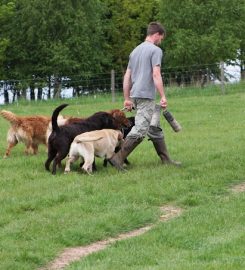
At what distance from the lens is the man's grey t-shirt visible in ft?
33.1

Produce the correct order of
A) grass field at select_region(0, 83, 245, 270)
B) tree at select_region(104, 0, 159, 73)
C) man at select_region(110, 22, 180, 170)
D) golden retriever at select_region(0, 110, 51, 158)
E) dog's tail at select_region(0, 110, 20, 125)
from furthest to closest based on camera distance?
tree at select_region(104, 0, 159, 73) < golden retriever at select_region(0, 110, 51, 158) < dog's tail at select_region(0, 110, 20, 125) < man at select_region(110, 22, 180, 170) < grass field at select_region(0, 83, 245, 270)

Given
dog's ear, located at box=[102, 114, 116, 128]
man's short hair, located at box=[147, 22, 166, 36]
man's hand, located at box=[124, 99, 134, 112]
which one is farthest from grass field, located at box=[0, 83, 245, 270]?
man's short hair, located at box=[147, 22, 166, 36]

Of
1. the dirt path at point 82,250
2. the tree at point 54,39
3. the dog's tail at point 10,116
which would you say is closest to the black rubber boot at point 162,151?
the dog's tail at point 10,116

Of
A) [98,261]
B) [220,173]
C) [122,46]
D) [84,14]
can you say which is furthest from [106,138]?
[122,46]

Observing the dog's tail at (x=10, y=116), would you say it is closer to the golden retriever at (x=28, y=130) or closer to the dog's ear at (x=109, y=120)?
the golden retriever at (x=28, y=130)

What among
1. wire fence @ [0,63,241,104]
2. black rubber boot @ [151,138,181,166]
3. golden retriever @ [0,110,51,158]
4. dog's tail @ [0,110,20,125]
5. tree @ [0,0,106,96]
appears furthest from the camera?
tree @ [0,0,106,96]

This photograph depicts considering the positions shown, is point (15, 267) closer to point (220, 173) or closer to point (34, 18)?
point (220, 173)

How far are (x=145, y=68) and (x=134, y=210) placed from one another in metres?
2.98

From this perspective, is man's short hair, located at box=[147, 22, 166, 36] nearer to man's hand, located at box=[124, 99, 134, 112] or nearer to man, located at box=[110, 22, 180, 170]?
man, located at box=[110, 22, 180, 170]

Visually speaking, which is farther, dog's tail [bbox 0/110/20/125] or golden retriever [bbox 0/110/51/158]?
golden retriever [bbox 0/110/51/158]

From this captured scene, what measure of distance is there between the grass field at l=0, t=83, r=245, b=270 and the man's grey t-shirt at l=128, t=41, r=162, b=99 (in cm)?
129

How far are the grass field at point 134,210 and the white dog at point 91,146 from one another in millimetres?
262

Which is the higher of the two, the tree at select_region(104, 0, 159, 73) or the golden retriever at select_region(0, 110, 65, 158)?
the tree at select_region(104, 0, 159, 73)

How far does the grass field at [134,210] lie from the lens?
20.5 ft
